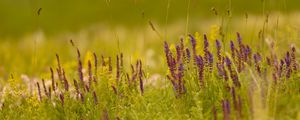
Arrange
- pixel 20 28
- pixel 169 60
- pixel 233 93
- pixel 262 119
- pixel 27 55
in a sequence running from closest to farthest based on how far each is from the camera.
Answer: pixel 262 119
pixel 233 93
pixel 169 60
pixel 27 55
pixel 20 28

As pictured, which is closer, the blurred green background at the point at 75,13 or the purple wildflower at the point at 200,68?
the purple wildflower at the point at 200,68

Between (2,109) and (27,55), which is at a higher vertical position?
(27,55)

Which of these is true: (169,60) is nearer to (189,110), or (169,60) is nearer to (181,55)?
(181,55)

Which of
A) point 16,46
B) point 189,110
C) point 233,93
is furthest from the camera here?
point 16,46

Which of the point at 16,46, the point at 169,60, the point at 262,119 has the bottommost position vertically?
the point at 262,119

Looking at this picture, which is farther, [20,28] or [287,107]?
[20,28]

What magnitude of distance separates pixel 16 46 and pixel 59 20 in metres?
8.24

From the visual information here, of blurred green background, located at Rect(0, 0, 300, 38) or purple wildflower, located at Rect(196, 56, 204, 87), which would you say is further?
blurred green background, located at Rect(0, 0, 300, 38)

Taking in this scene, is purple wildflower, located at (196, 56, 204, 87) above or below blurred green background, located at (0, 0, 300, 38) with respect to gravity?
below

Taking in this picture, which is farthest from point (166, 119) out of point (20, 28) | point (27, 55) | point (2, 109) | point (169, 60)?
point (20, 28)

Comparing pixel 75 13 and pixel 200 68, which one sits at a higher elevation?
pixel 75 13

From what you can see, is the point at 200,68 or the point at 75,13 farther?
the point at 75,13

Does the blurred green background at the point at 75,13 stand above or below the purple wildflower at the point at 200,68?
above

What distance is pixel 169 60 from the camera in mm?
4543
